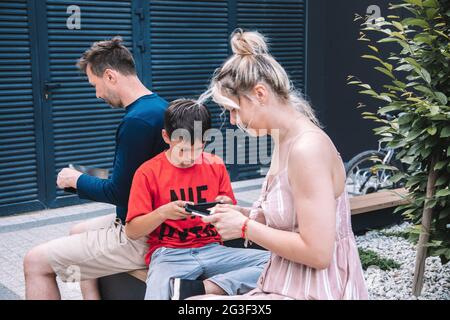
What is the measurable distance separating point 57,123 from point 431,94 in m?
4.25

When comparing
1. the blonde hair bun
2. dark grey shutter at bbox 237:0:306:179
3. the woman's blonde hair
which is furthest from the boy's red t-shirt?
dark grey shutter at bbox 237:0:306:179

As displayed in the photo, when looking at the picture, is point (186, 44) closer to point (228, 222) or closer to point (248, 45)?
point (248, 45)

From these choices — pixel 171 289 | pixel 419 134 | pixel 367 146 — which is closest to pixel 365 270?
pixel 419 134

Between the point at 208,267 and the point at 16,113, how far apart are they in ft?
13.4

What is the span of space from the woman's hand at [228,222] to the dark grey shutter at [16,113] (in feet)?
14.4

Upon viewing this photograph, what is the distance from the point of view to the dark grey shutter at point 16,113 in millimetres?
5914

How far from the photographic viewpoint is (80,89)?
6.44 metres

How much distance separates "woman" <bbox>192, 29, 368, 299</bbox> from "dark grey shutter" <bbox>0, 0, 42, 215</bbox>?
4.27 m

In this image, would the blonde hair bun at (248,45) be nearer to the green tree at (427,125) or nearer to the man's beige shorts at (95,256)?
the man's beige shorts at (95,256)

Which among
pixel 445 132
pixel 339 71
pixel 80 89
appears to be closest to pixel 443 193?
pixel 445 132

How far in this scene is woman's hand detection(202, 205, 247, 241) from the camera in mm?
2119

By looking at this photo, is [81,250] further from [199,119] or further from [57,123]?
[57,123]

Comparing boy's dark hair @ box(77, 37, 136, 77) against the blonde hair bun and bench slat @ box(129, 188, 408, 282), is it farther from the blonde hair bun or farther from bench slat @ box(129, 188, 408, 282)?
bench slat @ box(129, 188, 408, 282)
